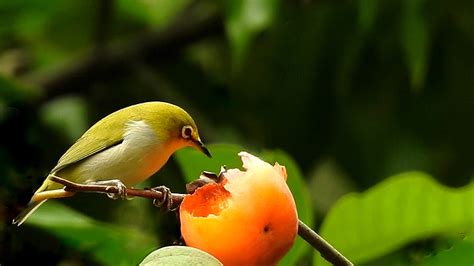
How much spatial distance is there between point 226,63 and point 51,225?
28.1 inches

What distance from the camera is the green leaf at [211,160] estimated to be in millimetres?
670

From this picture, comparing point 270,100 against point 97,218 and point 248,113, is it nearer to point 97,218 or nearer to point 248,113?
point 248,113

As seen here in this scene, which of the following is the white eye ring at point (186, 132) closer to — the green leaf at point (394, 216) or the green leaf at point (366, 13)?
the green leaf at point (394, 216)

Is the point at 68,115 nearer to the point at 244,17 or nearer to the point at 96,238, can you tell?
the point at 244,17

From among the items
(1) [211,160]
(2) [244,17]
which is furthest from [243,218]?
(2) [244,17]

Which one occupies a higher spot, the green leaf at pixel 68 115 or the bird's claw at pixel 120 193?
the bird's claw at pixel 120 193

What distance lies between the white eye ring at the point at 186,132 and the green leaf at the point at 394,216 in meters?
0.26

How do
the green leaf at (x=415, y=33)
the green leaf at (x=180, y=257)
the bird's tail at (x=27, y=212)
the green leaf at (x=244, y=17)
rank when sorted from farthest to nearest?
the green leaf at (x=415, y=33) < the green leaf at (x=244, y=17) < the bird's tail at (x=27, y=212) < the green leaf at (x=180, y=257)

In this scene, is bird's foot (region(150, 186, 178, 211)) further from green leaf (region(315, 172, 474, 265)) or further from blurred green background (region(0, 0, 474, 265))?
blurred green background (region(0, 0, 474, 265))

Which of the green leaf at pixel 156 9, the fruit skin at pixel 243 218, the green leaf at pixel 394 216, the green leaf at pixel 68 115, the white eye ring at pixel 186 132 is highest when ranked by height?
the white eye ring at pixel 186 132

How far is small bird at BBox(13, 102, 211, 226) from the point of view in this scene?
0.47 metres

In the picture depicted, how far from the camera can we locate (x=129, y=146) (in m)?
0.49

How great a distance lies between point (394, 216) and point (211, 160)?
0.52 feet

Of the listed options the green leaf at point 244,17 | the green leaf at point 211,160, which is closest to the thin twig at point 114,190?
the green leaf at point 211,160
